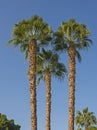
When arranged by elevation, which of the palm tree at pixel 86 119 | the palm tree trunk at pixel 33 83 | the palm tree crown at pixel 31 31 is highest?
the palm tree at pixel 86 119

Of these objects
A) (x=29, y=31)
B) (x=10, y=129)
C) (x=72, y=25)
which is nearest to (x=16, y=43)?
(x=29, y=31)

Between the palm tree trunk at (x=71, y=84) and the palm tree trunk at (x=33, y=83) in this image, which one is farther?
the palm tree trunk at (x=71, y=84)

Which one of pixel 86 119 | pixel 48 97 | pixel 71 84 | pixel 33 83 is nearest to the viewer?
pixel 33 83

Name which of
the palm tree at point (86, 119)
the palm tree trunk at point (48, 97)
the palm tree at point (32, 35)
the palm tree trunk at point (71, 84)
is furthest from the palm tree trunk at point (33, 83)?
the palm tree at point (86, 119)

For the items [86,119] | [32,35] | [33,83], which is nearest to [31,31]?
[32,35]

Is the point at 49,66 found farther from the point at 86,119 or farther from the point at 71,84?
the point at 86,119

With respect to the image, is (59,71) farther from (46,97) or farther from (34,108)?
→ (34,108)

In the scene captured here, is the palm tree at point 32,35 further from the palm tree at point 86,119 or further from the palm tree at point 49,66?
the palm tree at point 86,119

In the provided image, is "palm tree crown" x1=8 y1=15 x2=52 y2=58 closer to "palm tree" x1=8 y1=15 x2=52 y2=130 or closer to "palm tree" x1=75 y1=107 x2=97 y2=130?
"palm tree" x1=8 y1=15 x2=52 y2=130

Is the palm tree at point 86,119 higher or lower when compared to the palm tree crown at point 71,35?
higher

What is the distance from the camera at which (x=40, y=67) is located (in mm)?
46000

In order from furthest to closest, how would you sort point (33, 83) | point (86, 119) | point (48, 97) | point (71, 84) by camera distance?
1. point (86, 119)
2. point (48, 97)
3. point (71, 84)
4. point (33, 83)

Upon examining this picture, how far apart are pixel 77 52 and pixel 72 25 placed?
2.90 m

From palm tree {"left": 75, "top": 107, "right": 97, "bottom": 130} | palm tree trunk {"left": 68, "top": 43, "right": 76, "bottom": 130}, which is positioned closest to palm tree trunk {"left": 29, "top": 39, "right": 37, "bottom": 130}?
palm tree trunk {"left": 68, "top": 43, "right": 76, "bottom": 130}
